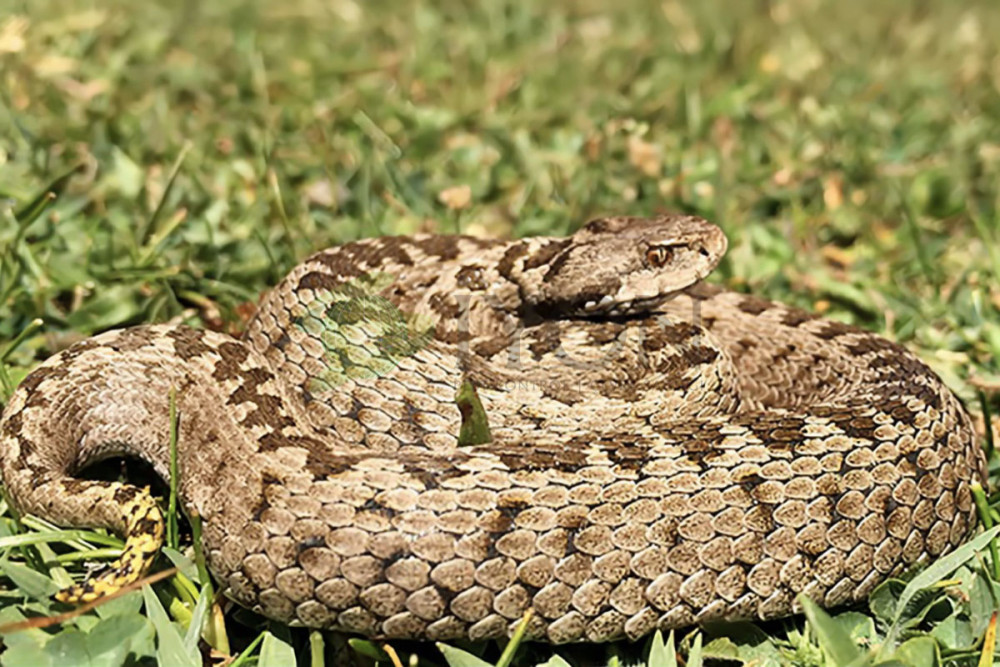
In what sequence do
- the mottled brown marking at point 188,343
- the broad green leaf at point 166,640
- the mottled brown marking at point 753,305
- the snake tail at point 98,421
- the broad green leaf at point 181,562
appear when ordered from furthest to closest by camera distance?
the mottled brown marking at point 753,305 → the mottled brown marking at point 188,343 → the snake tail at point 98,421 → the broad green leaf at point 181,562 → the broad green leaf at point 166,640

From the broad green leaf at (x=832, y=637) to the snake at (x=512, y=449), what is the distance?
1.21ft

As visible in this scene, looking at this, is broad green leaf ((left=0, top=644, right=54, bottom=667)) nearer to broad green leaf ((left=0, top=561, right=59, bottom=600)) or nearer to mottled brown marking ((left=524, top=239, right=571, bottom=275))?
broad green leaf ((left=0, top=561, right=59, bottom=600))

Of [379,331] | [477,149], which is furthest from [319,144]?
[379,331]

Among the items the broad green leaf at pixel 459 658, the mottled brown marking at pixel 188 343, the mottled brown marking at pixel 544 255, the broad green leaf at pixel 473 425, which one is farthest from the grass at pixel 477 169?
the mottled brown marking at pixel 544 255

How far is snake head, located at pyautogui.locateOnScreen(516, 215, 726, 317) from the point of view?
17.1 ft

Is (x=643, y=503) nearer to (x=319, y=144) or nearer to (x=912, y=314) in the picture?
(x=912, y=314)

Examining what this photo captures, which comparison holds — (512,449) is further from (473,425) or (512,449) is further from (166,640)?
(166,640)

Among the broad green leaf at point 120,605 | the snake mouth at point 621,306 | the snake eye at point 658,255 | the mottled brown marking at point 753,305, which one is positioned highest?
the snake eye at point 658,255

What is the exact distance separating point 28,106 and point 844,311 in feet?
18.0

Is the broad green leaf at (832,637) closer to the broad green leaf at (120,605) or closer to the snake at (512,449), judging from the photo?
the snake at (512,449)

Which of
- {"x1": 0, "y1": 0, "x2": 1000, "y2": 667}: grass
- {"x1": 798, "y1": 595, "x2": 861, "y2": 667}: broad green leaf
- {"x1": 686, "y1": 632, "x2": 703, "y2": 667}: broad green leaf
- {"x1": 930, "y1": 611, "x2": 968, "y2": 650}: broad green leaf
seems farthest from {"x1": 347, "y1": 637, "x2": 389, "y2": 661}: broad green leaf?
{"x1": 930, "y1": 611, "x2": 968, "y2": 650}: broad green leaf

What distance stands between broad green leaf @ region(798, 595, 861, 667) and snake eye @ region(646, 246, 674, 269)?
6.34 feet

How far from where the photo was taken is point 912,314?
Answer: 20.8 feet

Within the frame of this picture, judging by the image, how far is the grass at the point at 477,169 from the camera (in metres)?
4.18
